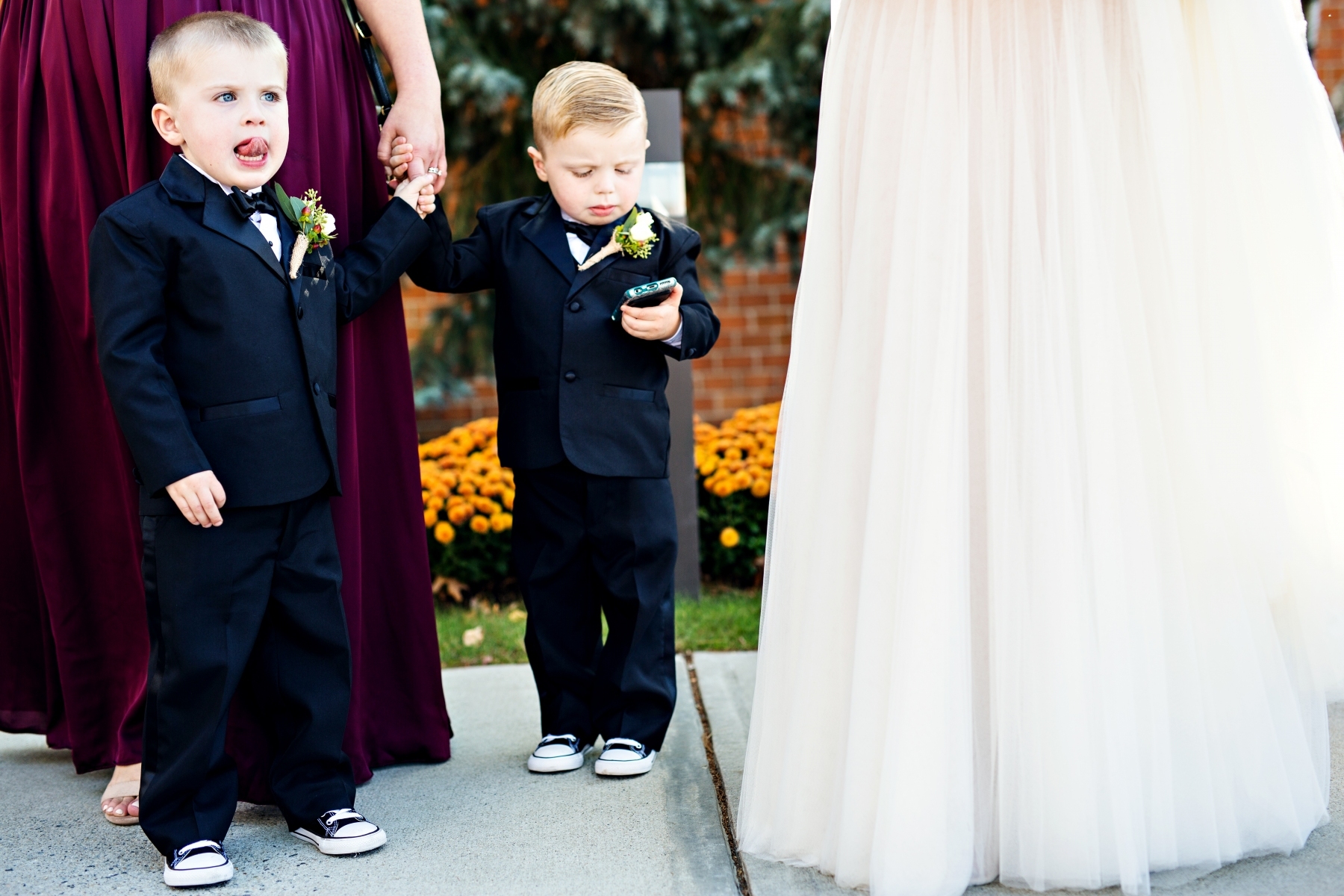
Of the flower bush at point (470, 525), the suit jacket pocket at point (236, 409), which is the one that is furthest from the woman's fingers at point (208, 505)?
the flower bush at point (470, 525)

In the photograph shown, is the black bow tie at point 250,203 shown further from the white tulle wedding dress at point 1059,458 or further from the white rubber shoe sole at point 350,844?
the white rubber shoe sole at point 350,844

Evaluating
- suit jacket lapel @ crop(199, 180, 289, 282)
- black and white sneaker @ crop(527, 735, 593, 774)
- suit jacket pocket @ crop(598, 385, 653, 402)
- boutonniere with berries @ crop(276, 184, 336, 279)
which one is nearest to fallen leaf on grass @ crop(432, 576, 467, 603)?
black and white sneaker @ crop(527, 735, 593, 774)

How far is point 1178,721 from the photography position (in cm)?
211

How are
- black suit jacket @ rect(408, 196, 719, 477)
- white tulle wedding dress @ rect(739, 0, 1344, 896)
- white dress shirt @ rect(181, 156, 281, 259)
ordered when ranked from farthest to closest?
black suit jacket @ rect(408, 196, 719, 477), white dress shirt @ rect(181, 156, 281, 259), white tulle wedding dress @ rect(739, 0, 1344, 896)

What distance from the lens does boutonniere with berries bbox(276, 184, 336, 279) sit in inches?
97.5

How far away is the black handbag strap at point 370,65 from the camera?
113 inches

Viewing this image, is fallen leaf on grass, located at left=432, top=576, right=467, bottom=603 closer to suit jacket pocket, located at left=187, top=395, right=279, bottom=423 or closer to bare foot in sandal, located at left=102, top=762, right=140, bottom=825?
bare foot in sandal, located at left=102, top=762, right=140, bottom=825

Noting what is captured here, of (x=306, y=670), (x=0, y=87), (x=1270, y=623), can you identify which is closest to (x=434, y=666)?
(x=306, y=670)

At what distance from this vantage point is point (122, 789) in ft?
8.80

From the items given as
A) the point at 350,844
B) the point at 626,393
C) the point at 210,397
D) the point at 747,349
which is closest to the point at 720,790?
the point at 350,844

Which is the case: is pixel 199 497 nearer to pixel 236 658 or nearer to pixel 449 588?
pixel 236 658

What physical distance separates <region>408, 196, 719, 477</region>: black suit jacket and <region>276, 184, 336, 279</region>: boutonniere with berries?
0.33 meters

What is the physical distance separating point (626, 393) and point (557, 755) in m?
0.84

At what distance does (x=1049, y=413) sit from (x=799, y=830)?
0.84 meters
